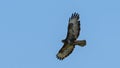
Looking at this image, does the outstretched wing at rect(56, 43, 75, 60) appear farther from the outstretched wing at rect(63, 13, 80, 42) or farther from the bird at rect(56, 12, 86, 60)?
the outstretched wing at rect(63, 13, 80, 42)

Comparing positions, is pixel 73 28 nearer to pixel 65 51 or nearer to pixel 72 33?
pixel 72 33

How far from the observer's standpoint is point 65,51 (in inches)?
1813

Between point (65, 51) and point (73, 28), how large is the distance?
2.04m

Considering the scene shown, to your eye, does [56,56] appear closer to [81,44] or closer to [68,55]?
[68,55]

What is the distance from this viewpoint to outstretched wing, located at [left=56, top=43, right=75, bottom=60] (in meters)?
45.2

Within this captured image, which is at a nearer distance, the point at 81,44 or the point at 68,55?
the point at 81,44

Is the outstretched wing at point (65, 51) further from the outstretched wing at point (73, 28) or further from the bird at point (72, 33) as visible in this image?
→ the outstretched wing at point (73, 28)

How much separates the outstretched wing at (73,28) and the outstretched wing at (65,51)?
0.56 meters

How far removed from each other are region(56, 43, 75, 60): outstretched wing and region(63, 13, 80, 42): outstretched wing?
22.0 inches

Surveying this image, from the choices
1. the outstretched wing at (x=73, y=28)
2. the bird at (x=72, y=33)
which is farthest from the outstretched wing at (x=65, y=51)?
the outstretched wing at (x=73, y=28)

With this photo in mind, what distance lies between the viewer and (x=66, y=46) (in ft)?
149

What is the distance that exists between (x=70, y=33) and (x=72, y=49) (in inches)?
45.4

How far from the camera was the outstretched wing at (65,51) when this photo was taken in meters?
45.2

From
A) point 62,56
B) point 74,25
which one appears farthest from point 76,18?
point 62,56
